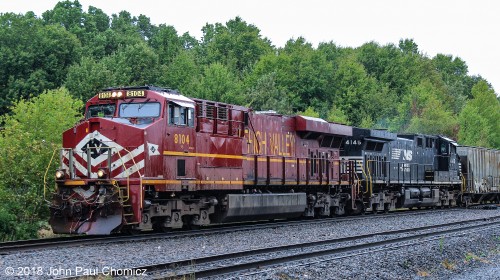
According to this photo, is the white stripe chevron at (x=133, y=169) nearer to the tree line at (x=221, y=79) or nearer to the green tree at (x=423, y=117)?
the tree line at (x=221, y=79)

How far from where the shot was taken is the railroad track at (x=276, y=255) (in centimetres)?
1030

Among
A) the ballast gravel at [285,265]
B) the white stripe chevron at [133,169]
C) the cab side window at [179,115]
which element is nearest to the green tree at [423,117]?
the ballast gravel at [285,265]

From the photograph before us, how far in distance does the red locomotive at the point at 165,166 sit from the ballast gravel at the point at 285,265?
1263 mm

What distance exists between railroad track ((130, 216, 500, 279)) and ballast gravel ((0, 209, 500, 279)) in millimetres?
415

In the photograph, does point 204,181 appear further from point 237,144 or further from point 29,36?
point 29,36

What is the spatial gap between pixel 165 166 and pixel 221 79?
3563cm

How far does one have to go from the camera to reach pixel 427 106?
189ft

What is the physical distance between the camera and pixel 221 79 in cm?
5162

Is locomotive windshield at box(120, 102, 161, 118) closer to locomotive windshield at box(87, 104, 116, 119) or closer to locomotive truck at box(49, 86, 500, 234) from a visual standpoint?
locomotive truck at box(49, 86, 500, 234)

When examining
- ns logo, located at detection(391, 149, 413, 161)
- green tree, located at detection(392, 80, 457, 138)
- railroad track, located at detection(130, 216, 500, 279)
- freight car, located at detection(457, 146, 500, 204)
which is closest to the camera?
railroad track, located at detection(130, 216, 500, 279)

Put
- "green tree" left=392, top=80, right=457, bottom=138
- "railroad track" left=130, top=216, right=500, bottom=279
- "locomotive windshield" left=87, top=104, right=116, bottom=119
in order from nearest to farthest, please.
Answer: "railroad track" left=130, top=216, right=500, bottom=279 → "locomotive windshield" left=87, top=104, right=116, bottom=119 → "green tree" left=392, top=80, right=457, bottom=138

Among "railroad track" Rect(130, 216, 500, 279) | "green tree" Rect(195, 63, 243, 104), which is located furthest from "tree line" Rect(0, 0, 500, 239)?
"railroad track" Rect(130, 216, 500, 279)

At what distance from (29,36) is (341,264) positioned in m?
50.3

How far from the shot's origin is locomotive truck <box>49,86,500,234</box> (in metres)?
15.6
